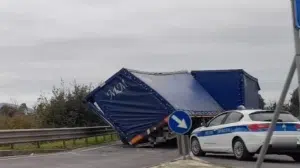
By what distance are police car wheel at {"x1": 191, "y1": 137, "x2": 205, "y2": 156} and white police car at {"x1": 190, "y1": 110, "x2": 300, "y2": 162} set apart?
89 cm

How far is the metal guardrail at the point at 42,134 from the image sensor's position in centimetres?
1980

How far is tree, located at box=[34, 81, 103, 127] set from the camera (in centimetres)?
3147

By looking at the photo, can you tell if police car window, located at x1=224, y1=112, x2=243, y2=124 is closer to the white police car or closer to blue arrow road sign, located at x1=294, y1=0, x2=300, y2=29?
the white police car

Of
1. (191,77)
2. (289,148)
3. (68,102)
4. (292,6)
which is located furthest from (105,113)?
(292,6)

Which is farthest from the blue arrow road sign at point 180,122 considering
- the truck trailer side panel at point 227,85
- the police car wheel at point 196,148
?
the truck trailer side panel at point 227,85

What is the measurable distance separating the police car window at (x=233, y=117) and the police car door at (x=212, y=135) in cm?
28

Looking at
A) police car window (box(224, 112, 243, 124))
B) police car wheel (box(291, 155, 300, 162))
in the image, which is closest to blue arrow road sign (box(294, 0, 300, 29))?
police car window (box(224, 112, 243, 124))

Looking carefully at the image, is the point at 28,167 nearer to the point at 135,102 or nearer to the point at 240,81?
the point at 135,102

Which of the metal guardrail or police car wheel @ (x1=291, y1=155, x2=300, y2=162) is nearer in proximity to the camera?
police car wheel @ (x1=291, y1=155, x2=300, y2=162)

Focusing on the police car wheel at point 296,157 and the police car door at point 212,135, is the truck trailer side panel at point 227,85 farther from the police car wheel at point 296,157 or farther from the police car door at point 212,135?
the police car wheel at point 296,157

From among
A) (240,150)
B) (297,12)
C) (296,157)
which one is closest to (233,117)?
(240,150)

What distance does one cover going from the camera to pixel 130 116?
77.6 feet

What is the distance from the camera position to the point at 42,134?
71.9ft

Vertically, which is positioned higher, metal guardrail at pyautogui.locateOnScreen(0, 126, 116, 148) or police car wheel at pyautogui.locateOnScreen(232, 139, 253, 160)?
metal guardrail at pyautogui.locateOnScreen(0, 126, 116, 148)
